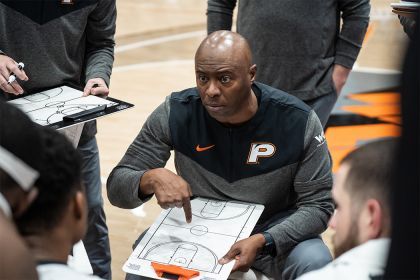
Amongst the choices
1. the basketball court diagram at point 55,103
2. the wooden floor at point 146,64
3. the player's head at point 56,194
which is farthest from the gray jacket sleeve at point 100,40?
the player's head at point 56,194

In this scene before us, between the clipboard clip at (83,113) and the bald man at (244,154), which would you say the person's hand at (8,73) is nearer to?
the clipboard clip at (83,113)

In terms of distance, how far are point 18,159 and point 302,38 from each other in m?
2.17

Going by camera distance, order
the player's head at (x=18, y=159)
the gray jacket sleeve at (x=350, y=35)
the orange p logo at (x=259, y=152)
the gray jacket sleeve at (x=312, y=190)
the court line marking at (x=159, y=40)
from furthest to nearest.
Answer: the court line marking at (x=159, y=40) → the gray jacket sleeve at (x=350, y=35) → the orange p logo at (x=259, y=152) → the gray jacket sleeve at (x=312, y=190) → the player's head at (x=18, y=159)

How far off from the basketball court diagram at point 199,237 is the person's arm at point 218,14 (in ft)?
3.72

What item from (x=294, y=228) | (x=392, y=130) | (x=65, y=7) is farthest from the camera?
(x=65, y=7)

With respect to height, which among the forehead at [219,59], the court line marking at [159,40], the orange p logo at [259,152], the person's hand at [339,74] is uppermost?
the forehead at [219,59]

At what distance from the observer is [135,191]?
261 centimetres

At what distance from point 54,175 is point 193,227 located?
4.18ft

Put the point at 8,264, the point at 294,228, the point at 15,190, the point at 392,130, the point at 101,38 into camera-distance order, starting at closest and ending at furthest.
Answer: the point at 392,130, the point at 8,264, the point at 15,190, the point at 294,228, the point at 101,38

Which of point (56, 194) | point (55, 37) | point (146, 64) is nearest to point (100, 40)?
point (55, 37)

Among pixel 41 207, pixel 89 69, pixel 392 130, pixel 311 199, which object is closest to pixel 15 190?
pixel 41 207

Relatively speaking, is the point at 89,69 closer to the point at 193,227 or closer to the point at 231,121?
the point at 231,121

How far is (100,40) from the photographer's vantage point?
9.87 ft

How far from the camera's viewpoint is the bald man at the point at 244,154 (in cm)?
260
